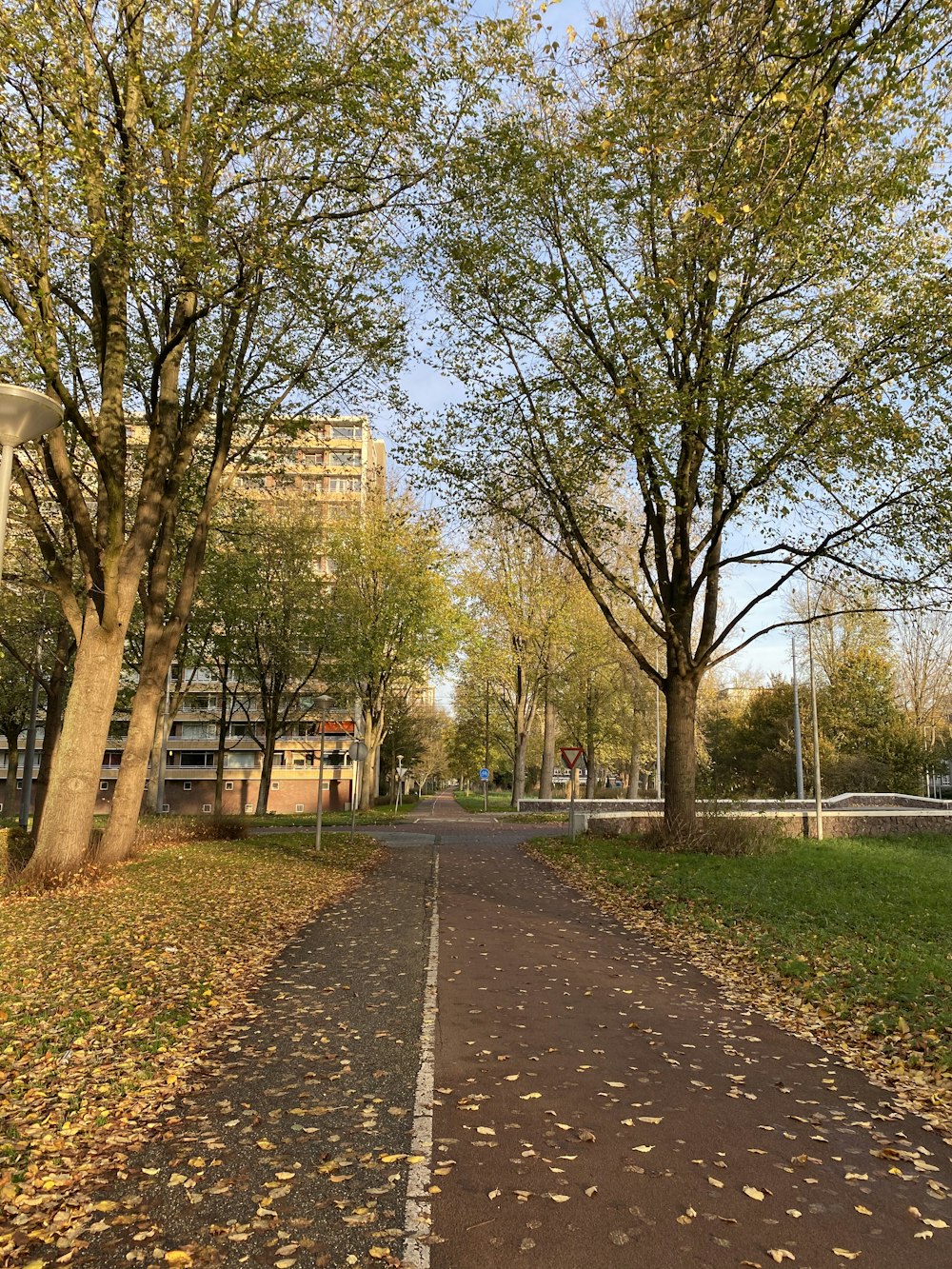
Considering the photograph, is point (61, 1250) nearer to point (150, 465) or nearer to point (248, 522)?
point (150, 465)

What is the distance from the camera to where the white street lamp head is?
18.9ft

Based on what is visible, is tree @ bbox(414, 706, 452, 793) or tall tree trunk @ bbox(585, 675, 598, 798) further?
tree @ bbox(414, 706, 452, 793)

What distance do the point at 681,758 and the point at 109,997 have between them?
13130 mm

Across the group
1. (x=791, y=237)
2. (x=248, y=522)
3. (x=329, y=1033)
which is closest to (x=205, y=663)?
(x=248, y=522)

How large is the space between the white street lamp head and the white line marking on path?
5.02 m

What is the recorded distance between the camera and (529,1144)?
4340mm

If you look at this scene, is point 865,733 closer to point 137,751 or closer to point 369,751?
point 369,751

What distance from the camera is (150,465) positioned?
13867 mm

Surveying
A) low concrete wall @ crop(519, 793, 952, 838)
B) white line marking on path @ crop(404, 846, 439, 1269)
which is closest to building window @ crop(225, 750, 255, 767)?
low concrete wall @ crop(519, 793, 952, 838)

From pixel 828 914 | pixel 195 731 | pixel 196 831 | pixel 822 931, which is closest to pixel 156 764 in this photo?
pixel 196 831

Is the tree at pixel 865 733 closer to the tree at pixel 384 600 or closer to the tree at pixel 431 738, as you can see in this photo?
the tree at pixel 384 600

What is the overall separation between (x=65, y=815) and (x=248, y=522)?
48.7 ft

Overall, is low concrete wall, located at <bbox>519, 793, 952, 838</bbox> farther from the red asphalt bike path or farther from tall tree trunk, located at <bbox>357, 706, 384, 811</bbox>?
the red asphalt bike path

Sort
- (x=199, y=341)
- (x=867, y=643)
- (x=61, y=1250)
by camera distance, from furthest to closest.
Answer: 1. (x=867, y=643)
2. (x=199, y=341)
3. (x=61, y=1250)
